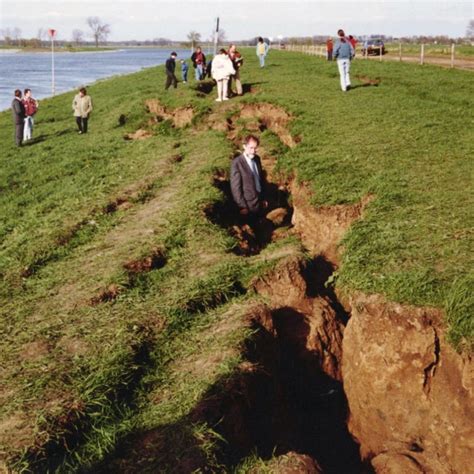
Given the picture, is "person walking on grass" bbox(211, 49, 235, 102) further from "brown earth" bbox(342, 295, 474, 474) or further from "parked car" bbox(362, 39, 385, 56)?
"parked car" bbox(362, 39, 385, 56)

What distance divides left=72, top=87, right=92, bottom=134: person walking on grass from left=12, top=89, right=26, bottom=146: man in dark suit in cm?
163

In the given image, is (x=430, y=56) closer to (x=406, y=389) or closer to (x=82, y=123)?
(x=82, y=123)

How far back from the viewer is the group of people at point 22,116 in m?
18.2

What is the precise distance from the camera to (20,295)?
735 cm

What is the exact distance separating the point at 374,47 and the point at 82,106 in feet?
92.9

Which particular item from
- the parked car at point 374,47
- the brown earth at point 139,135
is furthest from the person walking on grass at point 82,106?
the parked car at point 374,47

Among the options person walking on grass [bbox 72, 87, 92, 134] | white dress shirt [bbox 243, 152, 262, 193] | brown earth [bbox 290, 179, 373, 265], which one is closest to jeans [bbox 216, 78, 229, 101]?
person walking on grass [bbox 72, 87, 92, 134]

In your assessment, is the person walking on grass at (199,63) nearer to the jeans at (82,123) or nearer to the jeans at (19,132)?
the jeans at (82,123)

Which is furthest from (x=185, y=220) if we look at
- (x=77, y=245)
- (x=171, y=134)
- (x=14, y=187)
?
(x=171, y=134)

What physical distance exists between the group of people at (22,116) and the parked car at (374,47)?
26.7 metres

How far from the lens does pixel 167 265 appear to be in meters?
7.86

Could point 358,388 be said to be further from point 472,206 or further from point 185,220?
point 185,220

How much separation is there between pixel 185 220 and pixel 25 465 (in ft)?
16.9

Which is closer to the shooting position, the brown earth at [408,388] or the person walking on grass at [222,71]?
the brown earth at [408,388]
